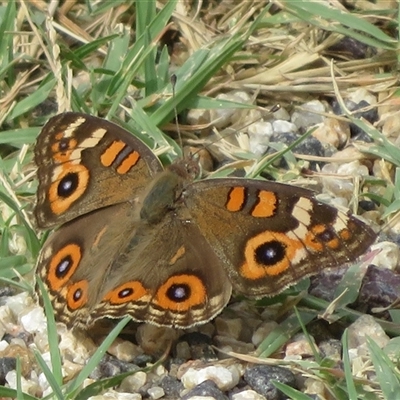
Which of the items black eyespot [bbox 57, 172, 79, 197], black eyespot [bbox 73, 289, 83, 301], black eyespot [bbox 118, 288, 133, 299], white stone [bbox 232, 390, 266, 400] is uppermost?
black eyespot [bbox 57, 172, 79, 197]

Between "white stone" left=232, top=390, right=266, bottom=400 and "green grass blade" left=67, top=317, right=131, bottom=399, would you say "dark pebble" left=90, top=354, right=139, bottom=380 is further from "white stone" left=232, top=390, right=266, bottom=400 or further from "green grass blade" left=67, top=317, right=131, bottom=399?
"white stone" left=232, top=390, right=266, bottom=400

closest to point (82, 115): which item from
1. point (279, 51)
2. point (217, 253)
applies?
point (217, 253)

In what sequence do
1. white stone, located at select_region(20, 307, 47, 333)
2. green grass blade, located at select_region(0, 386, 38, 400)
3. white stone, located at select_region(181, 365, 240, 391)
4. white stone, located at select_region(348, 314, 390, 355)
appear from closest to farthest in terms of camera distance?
green grass blade, located at select_region(0, 386, 38, 400)
white stone, located at select_region(181, 365, 240, 391)
white stone, located at select_region(348, 314, 390, 355)
white stone, located at select_region(20, 307, 47, 333)

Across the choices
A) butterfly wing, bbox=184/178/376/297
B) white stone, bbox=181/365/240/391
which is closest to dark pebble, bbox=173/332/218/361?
white stone, bbox=181/365/240/391

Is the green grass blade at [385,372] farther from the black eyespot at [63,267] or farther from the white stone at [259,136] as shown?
the white stone at [259,136]

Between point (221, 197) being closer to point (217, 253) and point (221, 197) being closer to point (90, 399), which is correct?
point (217, 253)

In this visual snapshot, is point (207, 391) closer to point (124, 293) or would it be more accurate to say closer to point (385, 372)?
point (124, 293)

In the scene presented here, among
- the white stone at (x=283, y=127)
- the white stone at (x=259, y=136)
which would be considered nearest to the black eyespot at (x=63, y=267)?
the white stone at (x=259, y=136)

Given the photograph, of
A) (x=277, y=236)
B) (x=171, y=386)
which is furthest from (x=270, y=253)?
(x=171, y=386)
